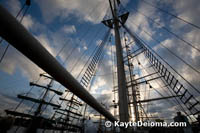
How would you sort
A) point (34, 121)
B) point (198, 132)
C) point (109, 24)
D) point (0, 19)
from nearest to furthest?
point (0, 19), point (198, 132), point (109, 24), point (34, 121)

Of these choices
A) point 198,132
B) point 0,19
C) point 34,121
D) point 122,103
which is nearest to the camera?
point 0,19

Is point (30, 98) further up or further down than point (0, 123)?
further up

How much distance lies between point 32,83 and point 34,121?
8.34 metres

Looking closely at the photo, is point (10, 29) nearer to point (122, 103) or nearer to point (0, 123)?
point (122, 103)

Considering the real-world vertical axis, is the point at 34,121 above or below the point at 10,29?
below

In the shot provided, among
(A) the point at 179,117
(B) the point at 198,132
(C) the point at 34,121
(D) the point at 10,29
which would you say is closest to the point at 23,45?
(D) the point at 10,29

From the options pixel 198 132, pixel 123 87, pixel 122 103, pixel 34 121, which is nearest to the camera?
pixel 122 103

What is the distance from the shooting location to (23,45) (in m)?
0.82

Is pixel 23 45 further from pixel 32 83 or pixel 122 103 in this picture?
pixel 32 83

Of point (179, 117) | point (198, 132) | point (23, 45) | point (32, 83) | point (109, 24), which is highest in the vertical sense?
point (109, 24)

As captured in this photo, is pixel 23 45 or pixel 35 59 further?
pixel 35 59

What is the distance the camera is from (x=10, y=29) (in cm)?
71

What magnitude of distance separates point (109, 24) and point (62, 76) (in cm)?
1024

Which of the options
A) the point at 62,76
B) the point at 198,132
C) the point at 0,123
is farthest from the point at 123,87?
the point at 0,123
